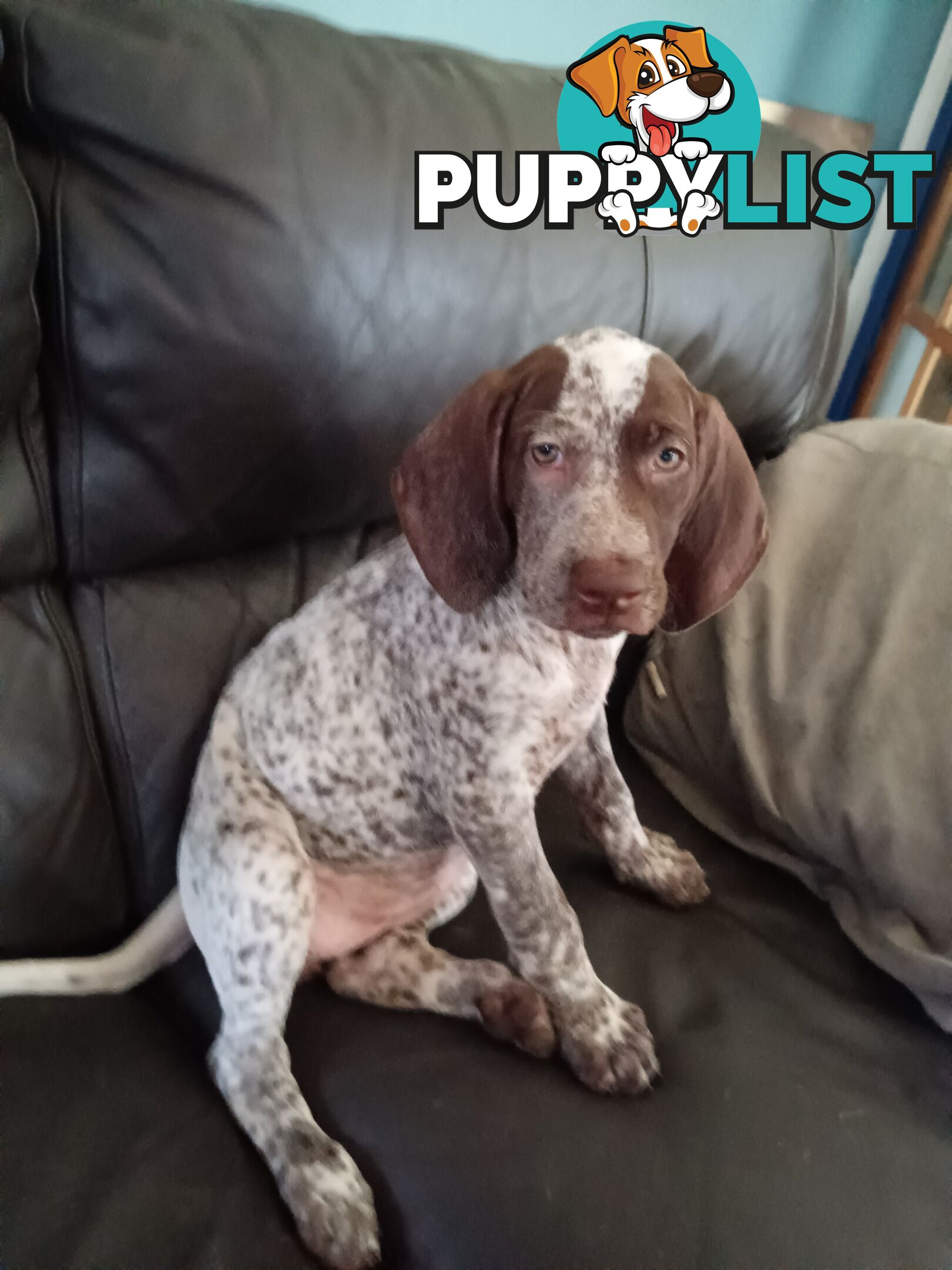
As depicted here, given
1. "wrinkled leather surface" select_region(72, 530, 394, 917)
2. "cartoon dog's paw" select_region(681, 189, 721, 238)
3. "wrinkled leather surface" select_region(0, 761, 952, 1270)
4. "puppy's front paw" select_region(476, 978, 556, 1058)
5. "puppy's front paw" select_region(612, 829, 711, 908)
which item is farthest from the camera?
"cartoon dog's paw" select_region(681, 189, 721, 238)

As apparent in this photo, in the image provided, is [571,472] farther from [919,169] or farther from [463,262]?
[919,169]

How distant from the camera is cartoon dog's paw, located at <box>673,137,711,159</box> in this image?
179 cm

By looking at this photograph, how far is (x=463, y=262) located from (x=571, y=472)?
514 millimetres

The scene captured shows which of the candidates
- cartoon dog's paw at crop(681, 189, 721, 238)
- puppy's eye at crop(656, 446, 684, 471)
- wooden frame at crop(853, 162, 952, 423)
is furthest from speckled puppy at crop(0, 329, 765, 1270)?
wooden frame at crop(853, 162, 952, 423)

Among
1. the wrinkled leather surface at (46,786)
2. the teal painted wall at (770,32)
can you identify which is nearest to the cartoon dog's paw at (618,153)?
the teal painted wall at (770,32)

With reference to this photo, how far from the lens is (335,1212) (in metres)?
1.12

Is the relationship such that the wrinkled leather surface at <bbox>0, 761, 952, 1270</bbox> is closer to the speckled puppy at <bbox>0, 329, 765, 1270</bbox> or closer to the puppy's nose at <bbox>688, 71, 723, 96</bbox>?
the speckled puppy at <bbox>0, 329, 765, 1270</bbox>

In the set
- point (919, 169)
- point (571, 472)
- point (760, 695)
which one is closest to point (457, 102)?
point (571, 472)

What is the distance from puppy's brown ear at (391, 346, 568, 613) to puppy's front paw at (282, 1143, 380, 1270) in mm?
A: 834

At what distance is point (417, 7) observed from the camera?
195 cm

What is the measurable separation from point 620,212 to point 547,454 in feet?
2.57

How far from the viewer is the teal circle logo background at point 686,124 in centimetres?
160

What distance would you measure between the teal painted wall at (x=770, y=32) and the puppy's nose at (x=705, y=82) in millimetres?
304

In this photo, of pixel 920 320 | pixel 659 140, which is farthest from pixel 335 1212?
pixel 920 320
